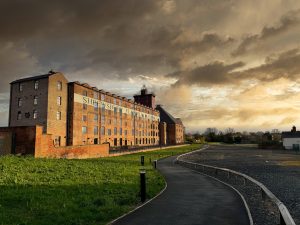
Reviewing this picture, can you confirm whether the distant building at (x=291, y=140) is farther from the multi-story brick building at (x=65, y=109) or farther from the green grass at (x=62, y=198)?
the green grass at (x=62, y=198)

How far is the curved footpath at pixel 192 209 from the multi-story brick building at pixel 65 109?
123 ft

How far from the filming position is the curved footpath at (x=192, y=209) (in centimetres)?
911

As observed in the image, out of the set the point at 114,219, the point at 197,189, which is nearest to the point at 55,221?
the point at 114,219

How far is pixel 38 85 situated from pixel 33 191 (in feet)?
128

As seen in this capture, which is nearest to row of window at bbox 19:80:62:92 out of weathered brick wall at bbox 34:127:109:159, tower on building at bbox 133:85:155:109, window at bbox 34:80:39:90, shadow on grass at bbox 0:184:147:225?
window at bbox 34:80:39:90

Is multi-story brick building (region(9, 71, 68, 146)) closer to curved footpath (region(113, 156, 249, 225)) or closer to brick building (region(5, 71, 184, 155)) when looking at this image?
brick building (region(5, 71, 184, 155))

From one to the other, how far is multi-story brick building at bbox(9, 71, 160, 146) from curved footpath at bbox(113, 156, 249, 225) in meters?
37.4

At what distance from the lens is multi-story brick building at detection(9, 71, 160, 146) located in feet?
155

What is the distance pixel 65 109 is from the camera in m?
50.8

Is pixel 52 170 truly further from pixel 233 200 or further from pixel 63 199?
pixel 233 200

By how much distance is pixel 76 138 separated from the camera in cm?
5181

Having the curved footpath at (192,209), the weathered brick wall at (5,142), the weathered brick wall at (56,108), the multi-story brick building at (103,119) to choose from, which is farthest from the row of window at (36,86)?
the curved footpath at (192,209)

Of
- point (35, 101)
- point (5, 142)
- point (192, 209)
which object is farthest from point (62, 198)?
point (35, 101)

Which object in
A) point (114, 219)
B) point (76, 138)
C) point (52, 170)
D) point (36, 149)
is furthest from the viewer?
point (76, 138)
